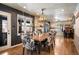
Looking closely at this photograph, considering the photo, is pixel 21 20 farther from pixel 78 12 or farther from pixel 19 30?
pixel 78 12

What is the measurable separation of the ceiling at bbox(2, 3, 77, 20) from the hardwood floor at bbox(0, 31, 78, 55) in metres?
0.64

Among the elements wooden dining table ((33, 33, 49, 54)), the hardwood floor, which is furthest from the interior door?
wooden dining table ((33, 33, 49, 54))

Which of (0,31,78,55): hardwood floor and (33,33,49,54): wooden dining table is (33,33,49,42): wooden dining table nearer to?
(33,33,49,54): wooden dining table

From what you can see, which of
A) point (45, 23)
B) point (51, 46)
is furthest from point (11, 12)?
point (51, 46)

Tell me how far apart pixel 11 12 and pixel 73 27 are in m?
1.87

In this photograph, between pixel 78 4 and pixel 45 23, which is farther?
pixel 45 23

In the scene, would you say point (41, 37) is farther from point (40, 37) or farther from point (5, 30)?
point (5, 30)

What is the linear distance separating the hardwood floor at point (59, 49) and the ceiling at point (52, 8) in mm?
639

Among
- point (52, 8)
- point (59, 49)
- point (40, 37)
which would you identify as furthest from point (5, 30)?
point (59, 49)

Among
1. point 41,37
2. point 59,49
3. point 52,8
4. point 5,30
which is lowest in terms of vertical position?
point 59,49

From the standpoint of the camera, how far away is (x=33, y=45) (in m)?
3.61

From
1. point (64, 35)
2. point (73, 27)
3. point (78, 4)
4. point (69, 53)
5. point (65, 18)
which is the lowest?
point (69, 53)

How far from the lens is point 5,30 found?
354 cm

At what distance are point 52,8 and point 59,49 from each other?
1191mm
